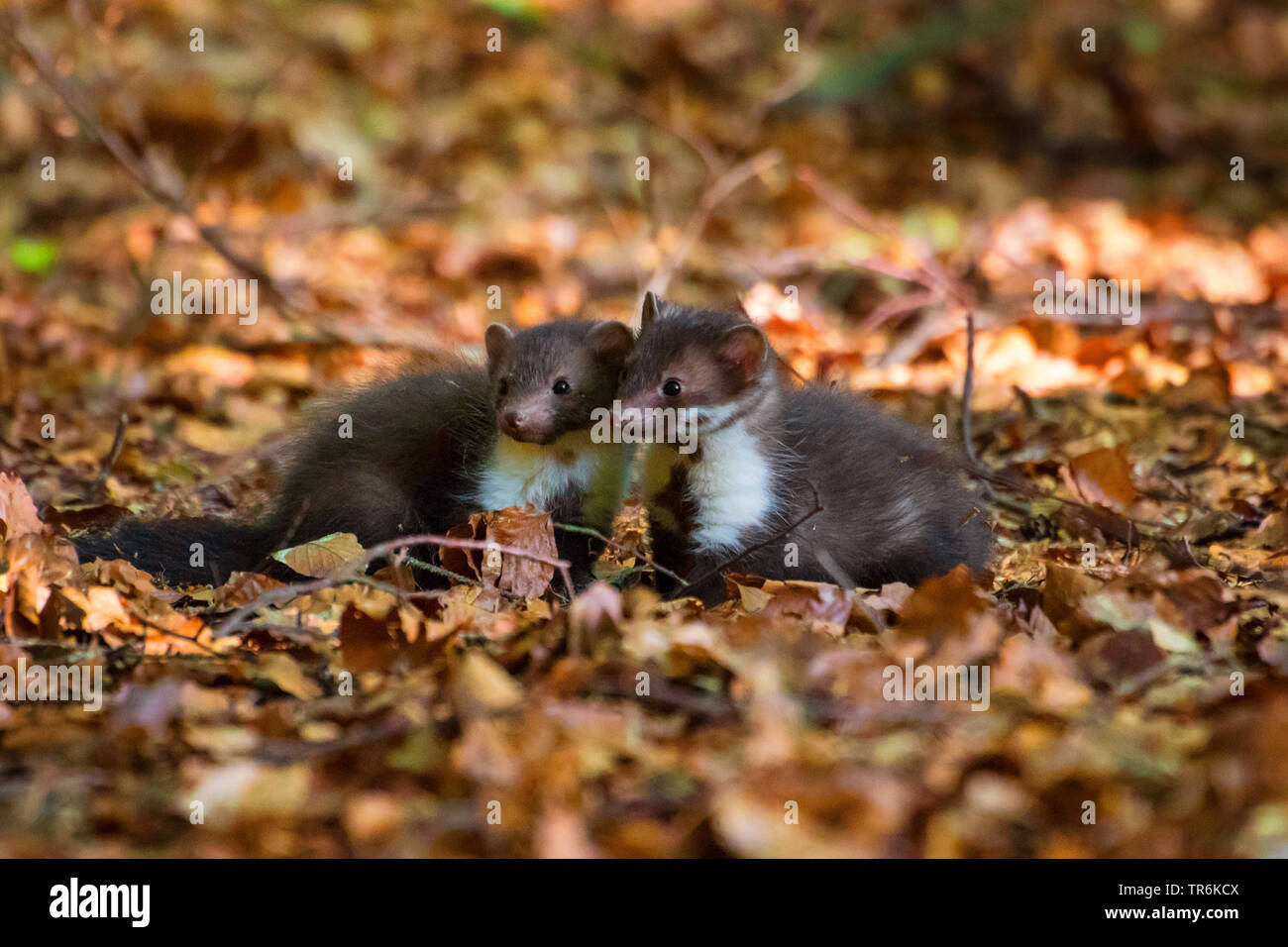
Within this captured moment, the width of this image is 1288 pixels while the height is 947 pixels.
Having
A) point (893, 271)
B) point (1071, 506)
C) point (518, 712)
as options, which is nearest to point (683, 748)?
point (518, 712)

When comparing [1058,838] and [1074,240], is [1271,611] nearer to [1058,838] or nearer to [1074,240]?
[1058,838]

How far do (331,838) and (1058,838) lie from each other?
59.3 inches

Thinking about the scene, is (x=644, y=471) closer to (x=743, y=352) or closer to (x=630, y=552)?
(x=630, y=552)

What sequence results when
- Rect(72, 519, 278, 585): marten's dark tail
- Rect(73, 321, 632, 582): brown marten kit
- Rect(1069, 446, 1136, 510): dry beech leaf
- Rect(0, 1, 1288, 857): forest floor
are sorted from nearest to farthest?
Rect(0, 1, 1288, 857): forest floor → Rect(72, 519, 278, 585): marten's dark tail → Rect(73, 321, 632, 582): brown marten kit → Rect(1069, 446, 1136, 510): dry beech leaf

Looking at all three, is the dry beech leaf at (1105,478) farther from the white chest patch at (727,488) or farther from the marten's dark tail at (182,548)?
the marten's dark tail at (182,548)

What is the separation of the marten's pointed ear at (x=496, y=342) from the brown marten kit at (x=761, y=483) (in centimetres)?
53

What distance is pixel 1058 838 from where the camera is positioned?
272cm

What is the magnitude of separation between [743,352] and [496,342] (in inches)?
38.8

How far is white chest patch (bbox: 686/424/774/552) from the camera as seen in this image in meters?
4.58

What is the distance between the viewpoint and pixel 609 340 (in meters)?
4.84

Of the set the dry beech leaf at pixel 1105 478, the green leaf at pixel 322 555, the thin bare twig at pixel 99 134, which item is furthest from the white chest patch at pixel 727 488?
the thin bare twig at pixel 99 134

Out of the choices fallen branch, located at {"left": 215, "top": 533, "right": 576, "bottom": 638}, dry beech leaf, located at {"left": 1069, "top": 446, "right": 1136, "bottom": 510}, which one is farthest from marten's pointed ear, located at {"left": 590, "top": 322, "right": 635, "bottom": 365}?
dry beech leaf, located at {"left": 1069, "top": 446, "right": 1136, "bottom": 510}

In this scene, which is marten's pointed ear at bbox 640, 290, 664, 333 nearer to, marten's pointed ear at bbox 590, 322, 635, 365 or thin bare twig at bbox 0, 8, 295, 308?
marten's pointed ear at bbox 590, 322, 635, 365

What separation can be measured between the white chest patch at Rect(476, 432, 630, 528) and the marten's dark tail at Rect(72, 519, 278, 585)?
34.1 inches
